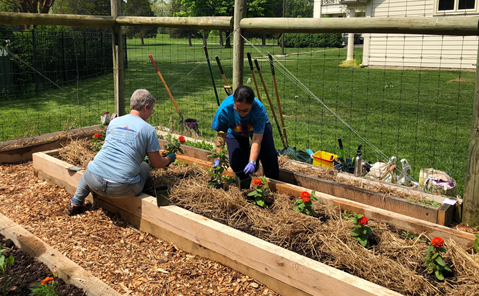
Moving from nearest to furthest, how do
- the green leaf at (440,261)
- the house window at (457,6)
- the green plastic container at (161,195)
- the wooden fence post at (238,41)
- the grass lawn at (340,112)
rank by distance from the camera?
1. the green leaf at (440,261)
2. the green plastic container at (161,195)
3. the wooden fence post at (238,41)
4. the grass lawn at (340,112)
5. the house window at (457,6)

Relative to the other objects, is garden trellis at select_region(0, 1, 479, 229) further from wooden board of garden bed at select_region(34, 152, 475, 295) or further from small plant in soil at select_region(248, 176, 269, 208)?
small plant in soil at select_region(248, 176, 269, 208)

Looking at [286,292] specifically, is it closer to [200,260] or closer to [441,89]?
[200,260]

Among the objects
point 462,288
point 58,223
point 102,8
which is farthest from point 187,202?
point 102,8

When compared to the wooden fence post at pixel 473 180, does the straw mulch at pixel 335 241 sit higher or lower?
lower

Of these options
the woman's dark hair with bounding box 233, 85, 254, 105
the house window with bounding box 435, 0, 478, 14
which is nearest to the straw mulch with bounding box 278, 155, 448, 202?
the woman's dark hair with bounding box 233, 85, 254, 105

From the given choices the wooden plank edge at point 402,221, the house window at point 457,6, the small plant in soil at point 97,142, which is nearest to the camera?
the wooden plank edge at point 402,221

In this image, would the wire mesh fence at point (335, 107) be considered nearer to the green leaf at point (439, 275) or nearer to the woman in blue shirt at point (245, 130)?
the woman in blue shirt at point (245, 130)

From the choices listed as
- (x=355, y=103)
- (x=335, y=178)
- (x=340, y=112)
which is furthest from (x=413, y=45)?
(x=335, y=178)

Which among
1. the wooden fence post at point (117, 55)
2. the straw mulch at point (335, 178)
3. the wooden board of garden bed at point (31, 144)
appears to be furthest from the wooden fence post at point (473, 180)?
the wooden fence post at point (117, 55)

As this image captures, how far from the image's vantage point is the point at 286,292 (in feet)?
9.38

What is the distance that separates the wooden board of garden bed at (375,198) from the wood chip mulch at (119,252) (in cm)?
154

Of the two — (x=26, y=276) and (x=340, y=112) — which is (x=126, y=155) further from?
(x=340, y=112)

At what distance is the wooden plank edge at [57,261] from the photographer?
110 inches

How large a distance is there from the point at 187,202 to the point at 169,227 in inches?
13.1
